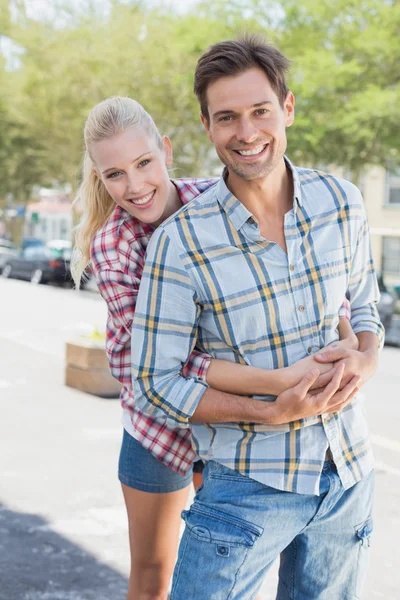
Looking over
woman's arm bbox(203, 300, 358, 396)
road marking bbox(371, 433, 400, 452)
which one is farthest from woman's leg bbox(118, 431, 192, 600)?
road marking bbox(371, 433, 400, 452)

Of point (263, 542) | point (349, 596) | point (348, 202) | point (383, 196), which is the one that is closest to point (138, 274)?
point (348, 202)

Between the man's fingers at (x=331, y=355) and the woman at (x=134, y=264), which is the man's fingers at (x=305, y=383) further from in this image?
the woman at (x=134, y=264)

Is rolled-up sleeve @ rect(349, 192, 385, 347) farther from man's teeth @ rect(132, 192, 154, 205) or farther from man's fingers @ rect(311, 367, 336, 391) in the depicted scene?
man's teeth @ rect(132, 192, 154, 205)

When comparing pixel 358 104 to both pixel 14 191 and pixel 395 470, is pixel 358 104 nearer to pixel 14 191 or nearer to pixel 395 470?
pixel 395 470

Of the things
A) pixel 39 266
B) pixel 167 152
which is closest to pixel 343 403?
pixel 167 152

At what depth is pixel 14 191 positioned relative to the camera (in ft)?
132

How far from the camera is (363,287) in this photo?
2438 mm

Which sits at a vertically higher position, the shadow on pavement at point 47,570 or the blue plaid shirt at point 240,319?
the blue plaid shirt at point 240,319

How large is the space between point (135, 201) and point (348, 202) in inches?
26.1

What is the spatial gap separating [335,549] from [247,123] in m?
1.16

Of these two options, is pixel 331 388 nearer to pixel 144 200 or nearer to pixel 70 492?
pixel 144 200

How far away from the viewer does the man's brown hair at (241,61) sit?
214cm

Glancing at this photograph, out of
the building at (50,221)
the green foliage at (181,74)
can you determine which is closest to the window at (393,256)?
the green foliage at (181,74)

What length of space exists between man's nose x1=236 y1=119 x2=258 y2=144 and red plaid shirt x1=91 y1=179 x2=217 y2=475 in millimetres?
563
